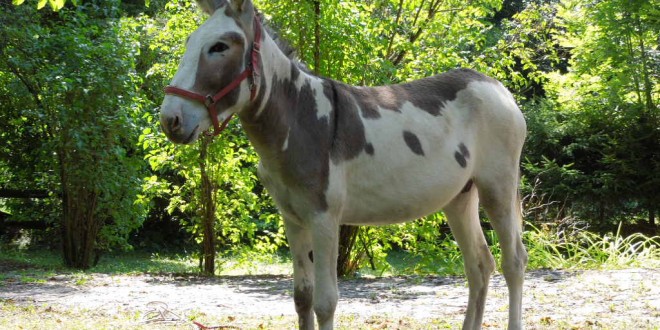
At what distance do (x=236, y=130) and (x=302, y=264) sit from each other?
5.55 meters

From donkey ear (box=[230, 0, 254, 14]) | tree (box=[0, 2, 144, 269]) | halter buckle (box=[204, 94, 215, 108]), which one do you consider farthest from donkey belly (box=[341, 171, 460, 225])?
tree (box=[0, 2, 144, 269])

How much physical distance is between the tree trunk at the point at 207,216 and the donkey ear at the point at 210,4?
5.41 m

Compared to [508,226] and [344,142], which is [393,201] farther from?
[508,226]

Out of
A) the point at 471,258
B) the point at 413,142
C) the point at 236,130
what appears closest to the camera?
the point at 413,142

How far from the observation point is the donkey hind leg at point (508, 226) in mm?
4398

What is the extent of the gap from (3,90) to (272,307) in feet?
22.8

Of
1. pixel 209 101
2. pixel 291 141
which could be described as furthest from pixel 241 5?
pixel 291 141

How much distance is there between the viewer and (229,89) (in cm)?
331

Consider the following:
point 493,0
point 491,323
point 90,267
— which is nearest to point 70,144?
point 90,267

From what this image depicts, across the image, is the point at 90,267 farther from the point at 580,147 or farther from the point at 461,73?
the point at 580,147

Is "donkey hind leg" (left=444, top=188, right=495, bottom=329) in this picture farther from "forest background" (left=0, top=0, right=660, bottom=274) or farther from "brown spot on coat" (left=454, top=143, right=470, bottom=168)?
"forest background" (left=0, top=0, right=660, bottom=274)

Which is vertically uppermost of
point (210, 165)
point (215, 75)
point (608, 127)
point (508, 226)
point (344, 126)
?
point (608, 127)

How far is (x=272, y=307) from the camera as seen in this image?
6.56m

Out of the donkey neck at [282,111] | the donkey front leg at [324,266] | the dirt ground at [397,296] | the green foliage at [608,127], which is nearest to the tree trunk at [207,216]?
the dirt ground at [397,296]
